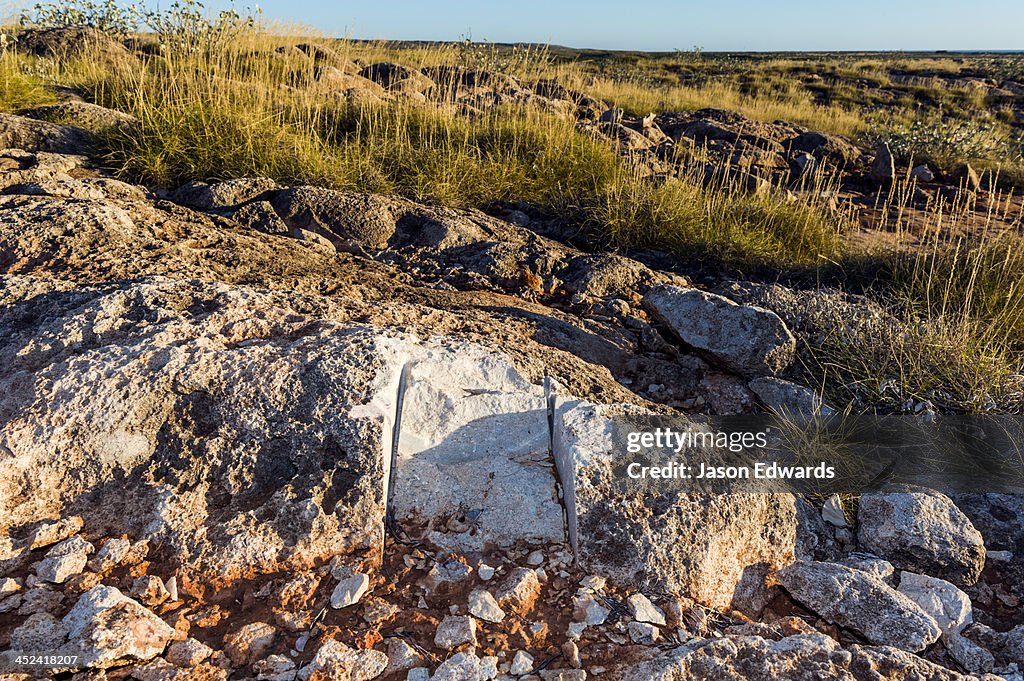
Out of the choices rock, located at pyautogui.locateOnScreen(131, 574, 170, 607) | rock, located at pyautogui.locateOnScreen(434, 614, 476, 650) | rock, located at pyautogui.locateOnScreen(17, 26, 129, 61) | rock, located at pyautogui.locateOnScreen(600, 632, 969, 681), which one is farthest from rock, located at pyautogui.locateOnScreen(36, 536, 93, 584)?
rock, located at pyautogui.locateOnScreen(17, 26, 129, 61)

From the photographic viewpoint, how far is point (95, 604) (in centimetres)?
151

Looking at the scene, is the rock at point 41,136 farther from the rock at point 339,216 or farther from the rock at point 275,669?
the rock at point 275,669

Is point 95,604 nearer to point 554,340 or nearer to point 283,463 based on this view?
point 283,463

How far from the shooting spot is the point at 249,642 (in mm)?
1554

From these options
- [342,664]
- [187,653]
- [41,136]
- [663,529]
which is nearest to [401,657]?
[342,664]

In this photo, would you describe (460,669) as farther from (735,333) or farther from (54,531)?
(735,333)

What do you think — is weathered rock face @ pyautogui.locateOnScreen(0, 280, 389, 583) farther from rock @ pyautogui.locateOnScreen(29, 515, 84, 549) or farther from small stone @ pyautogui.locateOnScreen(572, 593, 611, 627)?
small stone @ pyautogui.locateOnScreen(572, 593, 611, 627)

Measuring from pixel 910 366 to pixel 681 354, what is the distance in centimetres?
98

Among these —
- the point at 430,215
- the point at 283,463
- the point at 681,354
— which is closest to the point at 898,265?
the point at 681,354

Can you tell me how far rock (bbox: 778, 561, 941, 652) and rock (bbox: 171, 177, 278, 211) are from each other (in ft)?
11.1

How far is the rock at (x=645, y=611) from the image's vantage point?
1.69 meters

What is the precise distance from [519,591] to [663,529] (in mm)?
452

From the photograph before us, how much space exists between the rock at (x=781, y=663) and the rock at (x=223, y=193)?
3295mm

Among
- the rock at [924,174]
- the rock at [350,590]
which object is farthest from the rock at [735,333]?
the rock at [924,174]
